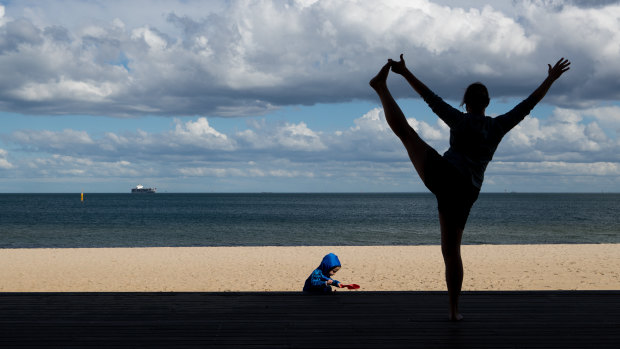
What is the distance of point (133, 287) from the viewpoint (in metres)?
13.0

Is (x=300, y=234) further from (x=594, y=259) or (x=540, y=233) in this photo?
(x=594, y=259)

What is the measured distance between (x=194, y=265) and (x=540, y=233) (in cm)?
2958

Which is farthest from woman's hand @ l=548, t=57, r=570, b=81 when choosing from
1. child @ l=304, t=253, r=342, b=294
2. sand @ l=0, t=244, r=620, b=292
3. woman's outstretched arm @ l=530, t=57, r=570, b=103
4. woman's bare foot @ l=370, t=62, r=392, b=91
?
sand @ l=0, t=244, r=620, b=292

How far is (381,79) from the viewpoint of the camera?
3.77 m

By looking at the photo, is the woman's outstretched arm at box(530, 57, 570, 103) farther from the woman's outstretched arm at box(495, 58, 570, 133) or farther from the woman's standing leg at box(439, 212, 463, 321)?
the woman's standing leg at box(439, 212, 463, 321)

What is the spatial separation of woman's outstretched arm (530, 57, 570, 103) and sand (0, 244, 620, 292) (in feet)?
28.9

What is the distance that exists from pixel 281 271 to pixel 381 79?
12.4 m

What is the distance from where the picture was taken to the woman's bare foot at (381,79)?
3762 millimetres
